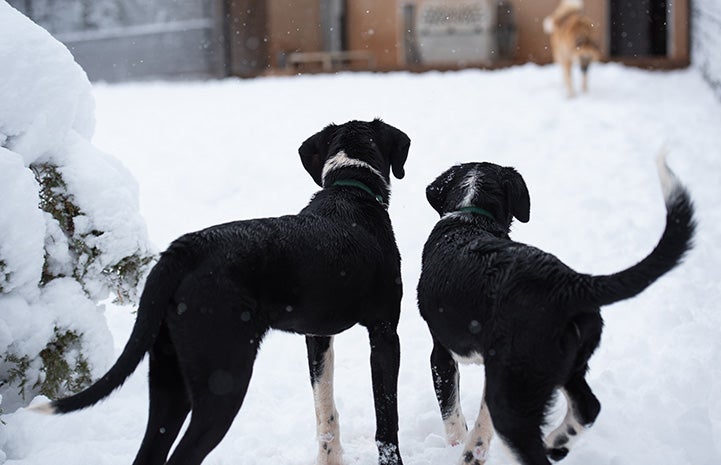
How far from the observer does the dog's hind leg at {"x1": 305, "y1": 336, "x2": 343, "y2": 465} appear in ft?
13.5

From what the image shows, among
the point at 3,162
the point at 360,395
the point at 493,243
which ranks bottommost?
the point at 360,395

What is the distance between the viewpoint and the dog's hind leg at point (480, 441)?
374cm

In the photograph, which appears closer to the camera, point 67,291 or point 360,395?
point 67,291

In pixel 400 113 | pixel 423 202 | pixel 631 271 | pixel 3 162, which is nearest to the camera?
pixel 631 271

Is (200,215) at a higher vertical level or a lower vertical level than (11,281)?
lower

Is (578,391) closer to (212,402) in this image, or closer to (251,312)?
(251,312)

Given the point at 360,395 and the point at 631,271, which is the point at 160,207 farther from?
the point at 631,271

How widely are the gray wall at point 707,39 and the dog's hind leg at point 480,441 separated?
7.81 meters

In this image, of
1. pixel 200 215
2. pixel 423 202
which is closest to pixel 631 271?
pixel 423 202

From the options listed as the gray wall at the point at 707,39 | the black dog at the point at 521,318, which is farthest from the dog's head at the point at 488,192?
the gray wall at the point at 707,39

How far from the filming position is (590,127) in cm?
990

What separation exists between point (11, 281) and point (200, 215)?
427 cm

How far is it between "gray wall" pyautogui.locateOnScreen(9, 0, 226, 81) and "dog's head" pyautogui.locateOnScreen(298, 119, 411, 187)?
465 inches

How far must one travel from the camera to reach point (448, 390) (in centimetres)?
398
